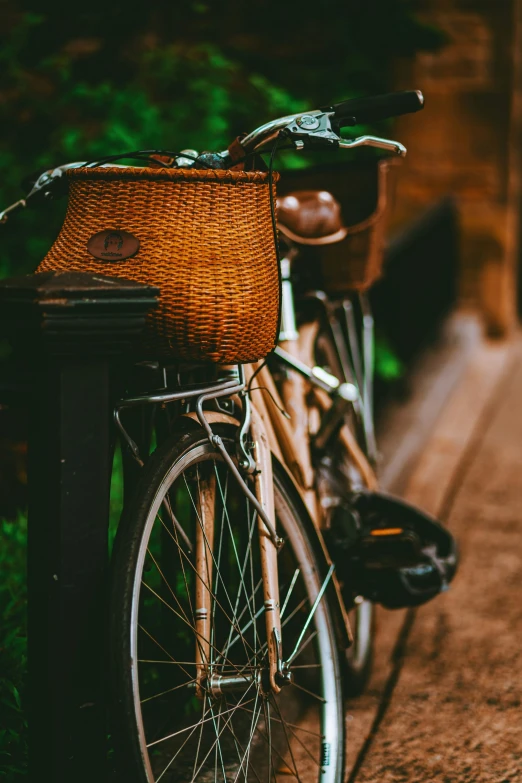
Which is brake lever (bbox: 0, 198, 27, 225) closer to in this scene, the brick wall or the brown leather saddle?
the brown leather saddle

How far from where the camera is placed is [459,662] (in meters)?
3.17

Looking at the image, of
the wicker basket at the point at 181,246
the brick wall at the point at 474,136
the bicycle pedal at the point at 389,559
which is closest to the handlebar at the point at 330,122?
the wicker basket at the point at 181,246

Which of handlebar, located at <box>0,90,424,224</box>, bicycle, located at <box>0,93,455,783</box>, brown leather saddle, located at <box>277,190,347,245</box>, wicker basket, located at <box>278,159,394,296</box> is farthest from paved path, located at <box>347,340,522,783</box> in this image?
handlebar, located at <box>0,90,424,224</box>

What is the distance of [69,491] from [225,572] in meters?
0.69

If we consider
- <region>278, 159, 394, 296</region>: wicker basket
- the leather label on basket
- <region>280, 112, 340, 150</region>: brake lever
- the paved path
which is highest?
<region>280, 112, 340, 150</region>: brake lever

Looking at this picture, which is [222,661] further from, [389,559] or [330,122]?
[330,122]

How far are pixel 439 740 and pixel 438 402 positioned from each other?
3829mm

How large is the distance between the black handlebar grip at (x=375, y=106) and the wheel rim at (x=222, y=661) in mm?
767

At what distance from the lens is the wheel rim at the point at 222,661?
1943 mm

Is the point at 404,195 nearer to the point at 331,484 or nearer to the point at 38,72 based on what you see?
the point at 38,72

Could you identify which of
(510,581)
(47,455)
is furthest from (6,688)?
(510,581)

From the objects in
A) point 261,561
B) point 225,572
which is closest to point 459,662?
point 225,572

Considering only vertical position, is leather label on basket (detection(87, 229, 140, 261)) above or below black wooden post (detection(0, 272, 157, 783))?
above

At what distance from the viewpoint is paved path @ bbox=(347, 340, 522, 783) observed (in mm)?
2570
